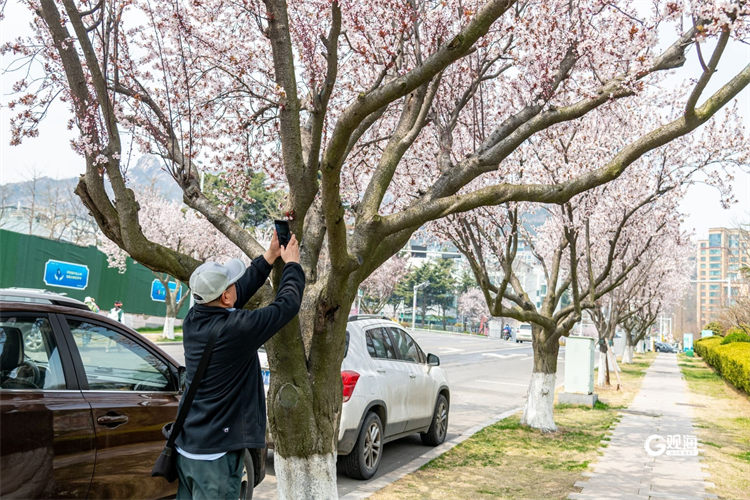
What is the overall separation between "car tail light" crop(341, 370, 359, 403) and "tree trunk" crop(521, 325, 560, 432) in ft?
15.4

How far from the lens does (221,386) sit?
126 inches

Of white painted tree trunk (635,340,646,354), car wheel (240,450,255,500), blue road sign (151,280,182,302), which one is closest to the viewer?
car wheel (240,450,255,500)

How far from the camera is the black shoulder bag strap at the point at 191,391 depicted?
10.3ft

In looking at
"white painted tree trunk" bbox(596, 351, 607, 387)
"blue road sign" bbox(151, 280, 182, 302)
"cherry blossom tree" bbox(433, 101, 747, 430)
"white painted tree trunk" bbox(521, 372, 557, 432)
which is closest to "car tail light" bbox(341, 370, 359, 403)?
"cherry blossom tree" bbox(433, 101, 747, 430)

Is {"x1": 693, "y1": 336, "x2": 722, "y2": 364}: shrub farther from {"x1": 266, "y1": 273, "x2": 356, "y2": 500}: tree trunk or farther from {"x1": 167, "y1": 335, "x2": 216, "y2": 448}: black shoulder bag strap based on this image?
{"x1": 167, "y1": 335, "x2": 216, "y2": 448}: black shoulder bag strap

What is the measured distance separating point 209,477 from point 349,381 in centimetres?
384

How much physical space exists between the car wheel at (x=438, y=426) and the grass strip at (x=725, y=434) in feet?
11.9

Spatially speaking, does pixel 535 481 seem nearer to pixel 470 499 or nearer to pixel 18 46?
pixel 470 499

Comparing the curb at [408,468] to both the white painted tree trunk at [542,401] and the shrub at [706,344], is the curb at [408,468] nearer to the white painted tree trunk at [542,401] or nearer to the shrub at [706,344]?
the white painted tree trunk at [542,401]

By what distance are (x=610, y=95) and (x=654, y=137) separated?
0.68m

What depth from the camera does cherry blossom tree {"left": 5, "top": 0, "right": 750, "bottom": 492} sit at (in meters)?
4.30

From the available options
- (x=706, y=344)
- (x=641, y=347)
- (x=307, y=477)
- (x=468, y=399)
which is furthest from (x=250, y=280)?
(x=641, y=347)

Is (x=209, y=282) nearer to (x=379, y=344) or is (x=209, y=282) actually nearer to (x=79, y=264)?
(x=379, y=344)

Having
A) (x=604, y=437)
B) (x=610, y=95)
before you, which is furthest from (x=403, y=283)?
(x=610, y=95)
